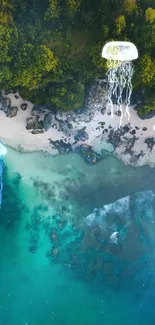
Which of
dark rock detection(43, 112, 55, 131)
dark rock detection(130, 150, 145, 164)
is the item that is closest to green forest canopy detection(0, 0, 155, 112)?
dark rock detection(43, 112, 55, 131)

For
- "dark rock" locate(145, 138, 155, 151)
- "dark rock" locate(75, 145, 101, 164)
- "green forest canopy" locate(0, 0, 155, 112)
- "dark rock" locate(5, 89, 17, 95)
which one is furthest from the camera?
"dark rock" locate(145, 138, 155, 151)

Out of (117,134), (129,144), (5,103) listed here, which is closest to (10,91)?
(5,103)

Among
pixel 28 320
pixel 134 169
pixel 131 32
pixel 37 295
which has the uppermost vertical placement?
pixel 131 32

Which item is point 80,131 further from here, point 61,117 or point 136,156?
point 136,156

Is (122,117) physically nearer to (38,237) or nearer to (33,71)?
(33,71)

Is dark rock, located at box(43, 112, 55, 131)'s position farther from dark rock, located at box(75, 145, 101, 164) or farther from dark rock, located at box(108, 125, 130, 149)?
dark rock, located at box(108, 125, 130, 149)

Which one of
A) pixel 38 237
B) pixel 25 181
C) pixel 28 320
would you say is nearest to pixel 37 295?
pixel 28 320

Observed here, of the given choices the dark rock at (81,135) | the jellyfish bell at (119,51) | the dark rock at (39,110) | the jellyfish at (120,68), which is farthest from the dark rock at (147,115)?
the dark rock at (39,110)
